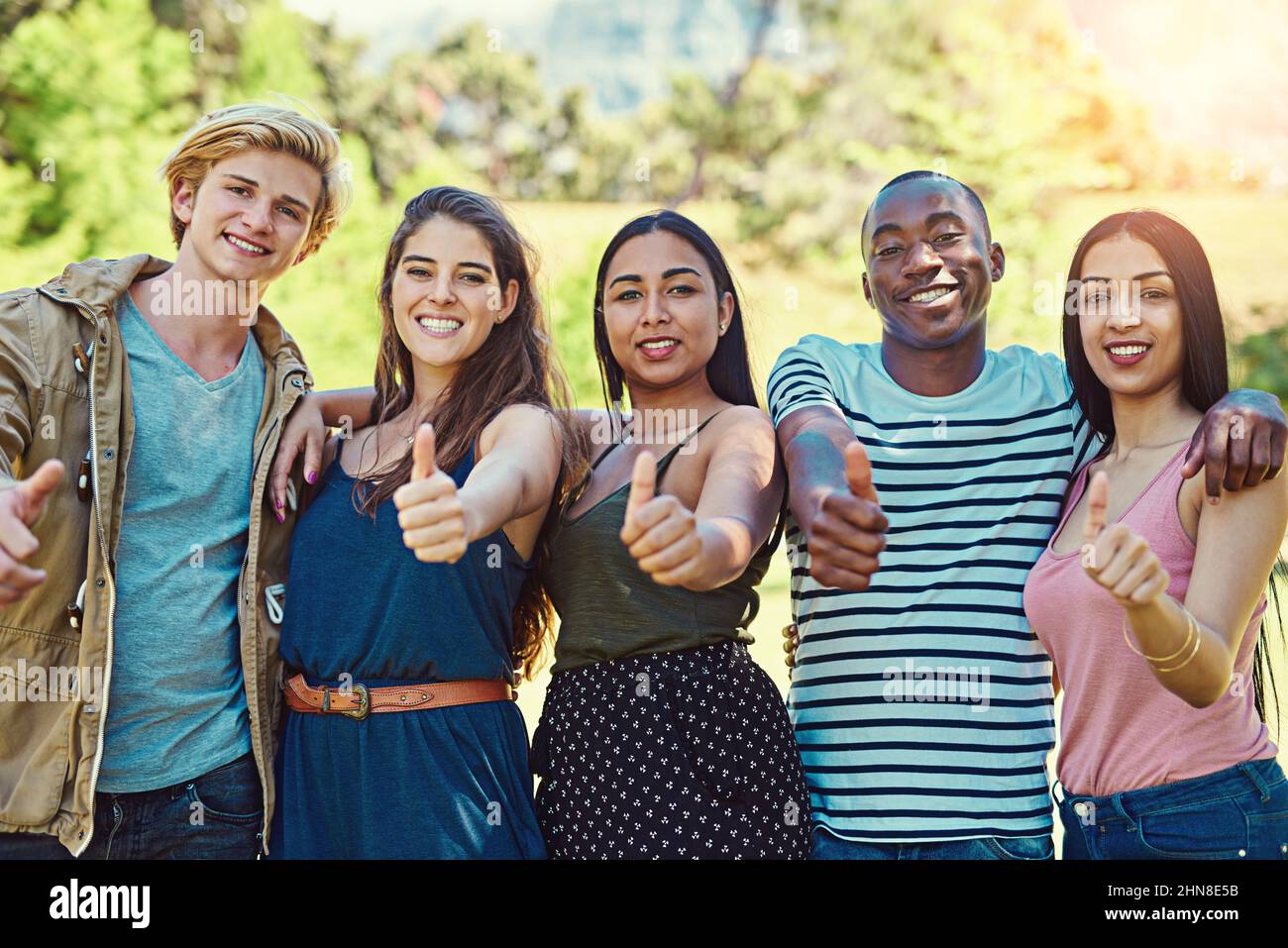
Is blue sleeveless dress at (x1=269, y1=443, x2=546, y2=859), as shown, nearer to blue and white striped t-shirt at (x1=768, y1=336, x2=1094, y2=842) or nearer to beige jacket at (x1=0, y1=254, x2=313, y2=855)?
beige jacket at (x1=0, y1=254, x2=313, y2=855)

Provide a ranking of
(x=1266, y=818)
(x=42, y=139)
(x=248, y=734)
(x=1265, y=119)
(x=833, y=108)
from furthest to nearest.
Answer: (x=833, y=108) < (x=1265, y=119) < (x=42, y=139) < (x=248, y=734) < (x=1266, y=818)

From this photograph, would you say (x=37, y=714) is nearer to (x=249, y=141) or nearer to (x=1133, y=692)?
(x=249, y=141)

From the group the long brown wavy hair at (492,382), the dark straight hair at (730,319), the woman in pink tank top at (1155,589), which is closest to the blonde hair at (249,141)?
the long brown wavy hair at (492,382)

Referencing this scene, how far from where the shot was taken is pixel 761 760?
272cm

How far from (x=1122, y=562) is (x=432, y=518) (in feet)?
3.96

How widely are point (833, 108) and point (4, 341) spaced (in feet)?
56.5

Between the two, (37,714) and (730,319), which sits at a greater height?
(730,319)

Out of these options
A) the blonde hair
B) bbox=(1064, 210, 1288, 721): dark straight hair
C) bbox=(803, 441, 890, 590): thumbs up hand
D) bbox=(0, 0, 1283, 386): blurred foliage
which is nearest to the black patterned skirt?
bbox=(803, 441, 890, 590): thumbs up hand

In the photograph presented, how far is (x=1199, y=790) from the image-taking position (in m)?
2.57

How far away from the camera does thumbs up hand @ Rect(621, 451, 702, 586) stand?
2240mm

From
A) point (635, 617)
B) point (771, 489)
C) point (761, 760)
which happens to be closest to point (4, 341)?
point (635, 617)

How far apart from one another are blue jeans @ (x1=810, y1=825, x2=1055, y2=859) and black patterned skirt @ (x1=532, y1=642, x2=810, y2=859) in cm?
7

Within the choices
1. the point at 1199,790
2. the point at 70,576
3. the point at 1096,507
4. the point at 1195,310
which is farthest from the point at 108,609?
the point at 1195,310
